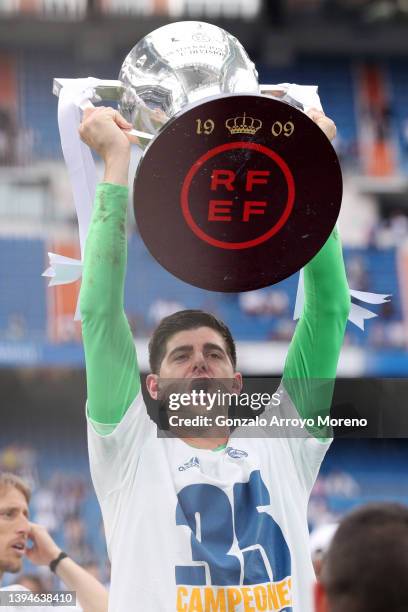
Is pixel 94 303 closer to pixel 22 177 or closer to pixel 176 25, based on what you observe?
pixel 176 25

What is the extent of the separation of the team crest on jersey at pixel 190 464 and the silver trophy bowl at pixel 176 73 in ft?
1.22

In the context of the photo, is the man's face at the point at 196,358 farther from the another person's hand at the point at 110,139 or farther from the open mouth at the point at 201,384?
the another person's hand at the point at 110,139

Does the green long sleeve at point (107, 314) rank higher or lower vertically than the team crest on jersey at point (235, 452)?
higher

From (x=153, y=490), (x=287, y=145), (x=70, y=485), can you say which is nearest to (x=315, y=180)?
(x=287, y=145)

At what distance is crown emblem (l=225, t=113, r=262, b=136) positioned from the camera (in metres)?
0.99

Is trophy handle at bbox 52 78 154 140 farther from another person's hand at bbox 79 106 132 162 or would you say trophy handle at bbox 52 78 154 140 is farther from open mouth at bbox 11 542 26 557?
open mouth at bbox 11 542 26 557

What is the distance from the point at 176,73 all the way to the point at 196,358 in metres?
0.33

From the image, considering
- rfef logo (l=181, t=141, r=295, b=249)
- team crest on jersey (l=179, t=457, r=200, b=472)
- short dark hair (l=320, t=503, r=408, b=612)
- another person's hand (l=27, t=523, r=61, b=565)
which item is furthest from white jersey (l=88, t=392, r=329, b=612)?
short dark hair (l=320, t=503, r=408, b=612)

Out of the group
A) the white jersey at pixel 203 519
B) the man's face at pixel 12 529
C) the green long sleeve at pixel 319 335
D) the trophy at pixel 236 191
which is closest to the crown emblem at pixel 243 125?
the trophy at pixel 236 191

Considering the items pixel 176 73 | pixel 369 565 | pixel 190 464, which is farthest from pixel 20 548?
pixel 369 565

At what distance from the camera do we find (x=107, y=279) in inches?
44.3

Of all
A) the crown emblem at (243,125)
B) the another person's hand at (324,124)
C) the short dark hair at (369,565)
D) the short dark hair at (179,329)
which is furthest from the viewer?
the short dark hair at (179,329)

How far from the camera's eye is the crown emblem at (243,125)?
3.25 feet

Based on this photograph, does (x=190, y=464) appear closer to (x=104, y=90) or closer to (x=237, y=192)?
(x=237, y=192)
